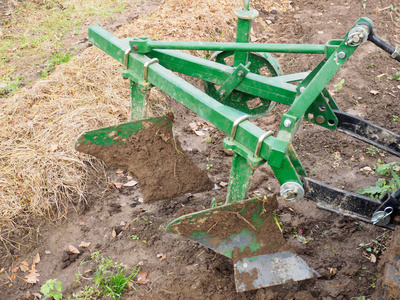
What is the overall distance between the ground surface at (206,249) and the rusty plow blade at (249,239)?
0.24m

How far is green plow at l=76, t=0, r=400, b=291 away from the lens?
8.14 feet

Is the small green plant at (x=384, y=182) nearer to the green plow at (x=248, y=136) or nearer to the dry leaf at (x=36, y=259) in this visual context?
the green plow at (x=248, y=136)

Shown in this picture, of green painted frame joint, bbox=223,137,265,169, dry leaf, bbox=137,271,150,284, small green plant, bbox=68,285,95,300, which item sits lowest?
small green plant, bbox=68,285,95,300

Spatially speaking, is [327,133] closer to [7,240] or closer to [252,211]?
[252,211]

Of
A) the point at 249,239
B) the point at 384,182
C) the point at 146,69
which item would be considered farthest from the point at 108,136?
the point at 384,182

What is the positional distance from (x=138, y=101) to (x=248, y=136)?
132 centimetres

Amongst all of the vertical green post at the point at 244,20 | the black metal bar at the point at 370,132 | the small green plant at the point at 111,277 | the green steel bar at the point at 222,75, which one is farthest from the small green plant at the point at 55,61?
the black metal bar at the point at 370,132

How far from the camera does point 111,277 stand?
10.0 ft

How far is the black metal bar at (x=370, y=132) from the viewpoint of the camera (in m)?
2.99

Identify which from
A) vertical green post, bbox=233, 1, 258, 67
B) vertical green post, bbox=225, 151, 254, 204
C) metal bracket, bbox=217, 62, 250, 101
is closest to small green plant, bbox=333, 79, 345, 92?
vertical green post, bbox=233, 1, 258, 67

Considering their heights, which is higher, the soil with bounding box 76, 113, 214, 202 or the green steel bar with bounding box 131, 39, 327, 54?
the green steel bar with bounding box 131, 39, 327, 54

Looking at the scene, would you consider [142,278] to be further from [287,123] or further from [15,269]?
[287,123]

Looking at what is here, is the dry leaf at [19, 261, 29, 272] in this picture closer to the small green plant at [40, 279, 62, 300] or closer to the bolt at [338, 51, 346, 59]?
the small green plant at [40, 279, 62, 300]

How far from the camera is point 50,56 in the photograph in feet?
20.7
